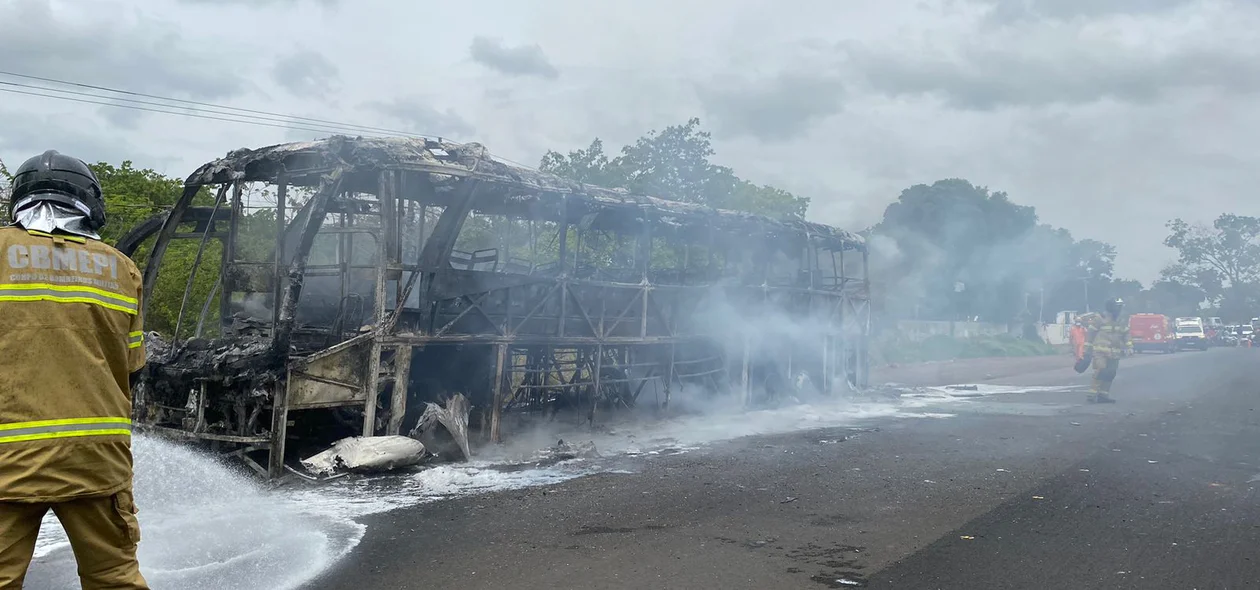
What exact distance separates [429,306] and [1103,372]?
12510 millimetres

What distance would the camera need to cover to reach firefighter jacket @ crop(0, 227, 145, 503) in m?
2.73

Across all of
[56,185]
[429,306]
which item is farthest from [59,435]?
[429,306]

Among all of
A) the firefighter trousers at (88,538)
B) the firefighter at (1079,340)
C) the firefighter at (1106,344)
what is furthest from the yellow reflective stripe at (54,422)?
the firefighter at (1079,340)

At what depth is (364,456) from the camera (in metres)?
8.45

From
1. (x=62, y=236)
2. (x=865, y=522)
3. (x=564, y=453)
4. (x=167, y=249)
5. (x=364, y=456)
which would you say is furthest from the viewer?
(x=167, y=249)

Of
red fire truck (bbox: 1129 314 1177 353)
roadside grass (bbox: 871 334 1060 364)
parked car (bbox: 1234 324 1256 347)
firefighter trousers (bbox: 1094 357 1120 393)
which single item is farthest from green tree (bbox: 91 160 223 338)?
parked car (bbox: 1234 324 1256 347)

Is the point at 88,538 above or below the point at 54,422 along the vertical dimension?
below

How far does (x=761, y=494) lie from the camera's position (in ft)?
25.0

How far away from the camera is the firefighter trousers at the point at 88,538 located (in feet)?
8.87

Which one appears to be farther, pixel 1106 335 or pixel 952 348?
pixel 952 348

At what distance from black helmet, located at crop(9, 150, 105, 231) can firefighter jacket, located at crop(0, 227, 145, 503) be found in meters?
0.17

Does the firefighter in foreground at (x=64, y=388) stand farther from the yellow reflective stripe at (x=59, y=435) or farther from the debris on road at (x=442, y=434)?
the debris on road at (x=442, y=434)

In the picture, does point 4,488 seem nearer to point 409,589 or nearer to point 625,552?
point 409,589

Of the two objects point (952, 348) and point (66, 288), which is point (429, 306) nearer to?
point (66, 288)
